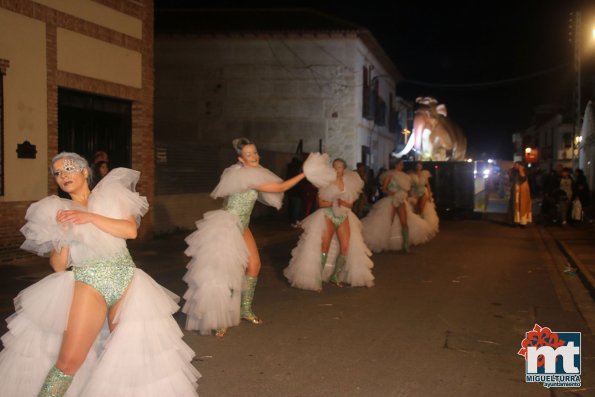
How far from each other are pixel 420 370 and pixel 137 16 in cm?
1128

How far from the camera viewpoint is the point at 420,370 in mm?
6008

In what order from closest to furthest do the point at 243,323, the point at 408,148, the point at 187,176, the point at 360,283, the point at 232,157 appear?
1. the point at 243,323
2. the point at 360,283
3. the point at 187,176
4. the point at 232,157
5. the point at 408,148

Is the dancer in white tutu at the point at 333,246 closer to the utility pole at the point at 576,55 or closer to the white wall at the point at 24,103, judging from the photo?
the white wall at the point at 24,103

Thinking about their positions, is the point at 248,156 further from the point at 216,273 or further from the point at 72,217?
the point at 72,217

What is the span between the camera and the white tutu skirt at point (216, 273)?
278 inches

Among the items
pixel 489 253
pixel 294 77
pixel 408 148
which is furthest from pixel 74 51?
pixel 294 77

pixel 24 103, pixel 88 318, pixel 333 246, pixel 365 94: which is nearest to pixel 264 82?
pixel 365 94

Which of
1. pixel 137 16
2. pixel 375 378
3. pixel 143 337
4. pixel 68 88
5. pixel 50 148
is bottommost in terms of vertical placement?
pixel 375 378

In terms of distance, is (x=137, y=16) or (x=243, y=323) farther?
(x=137, y=16)

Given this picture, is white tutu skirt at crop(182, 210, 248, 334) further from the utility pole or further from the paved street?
the utility pole

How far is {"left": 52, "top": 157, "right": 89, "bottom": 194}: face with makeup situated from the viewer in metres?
4.29

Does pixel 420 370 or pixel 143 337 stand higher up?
pixel 143 337

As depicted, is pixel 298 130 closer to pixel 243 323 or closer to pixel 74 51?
pixel 74 51

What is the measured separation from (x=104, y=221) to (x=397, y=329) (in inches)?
166
